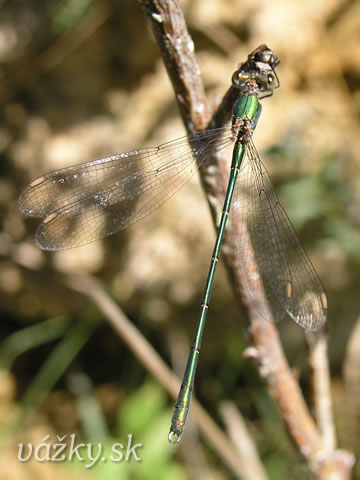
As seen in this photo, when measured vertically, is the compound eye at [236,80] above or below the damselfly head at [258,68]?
below

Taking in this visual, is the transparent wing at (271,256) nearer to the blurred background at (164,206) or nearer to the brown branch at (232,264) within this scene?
the brown branch at (232,264)

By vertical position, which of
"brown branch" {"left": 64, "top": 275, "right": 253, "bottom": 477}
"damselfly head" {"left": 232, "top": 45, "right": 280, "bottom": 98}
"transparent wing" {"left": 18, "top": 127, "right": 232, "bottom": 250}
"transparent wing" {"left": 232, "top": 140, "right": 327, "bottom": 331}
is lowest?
"brown branch" {"left": 64, "top": 275, "right": 253, "bottom": 477}

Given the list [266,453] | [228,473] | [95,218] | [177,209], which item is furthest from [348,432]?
[95,218]

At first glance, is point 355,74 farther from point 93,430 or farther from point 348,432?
point 93,430

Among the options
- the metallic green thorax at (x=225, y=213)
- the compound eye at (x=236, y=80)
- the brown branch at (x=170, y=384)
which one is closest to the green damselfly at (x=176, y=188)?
the metallic green thorax at (x=225, y=213)

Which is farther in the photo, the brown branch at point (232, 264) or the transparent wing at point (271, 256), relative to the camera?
the transparent wing at point (271, 256)

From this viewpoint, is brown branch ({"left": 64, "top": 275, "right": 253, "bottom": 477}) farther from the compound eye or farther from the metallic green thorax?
the compound eye

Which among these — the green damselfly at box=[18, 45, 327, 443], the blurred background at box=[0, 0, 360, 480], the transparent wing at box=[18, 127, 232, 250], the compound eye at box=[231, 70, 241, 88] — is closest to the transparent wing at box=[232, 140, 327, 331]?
the green damselfly at box=[18, 45, 327, 443]
